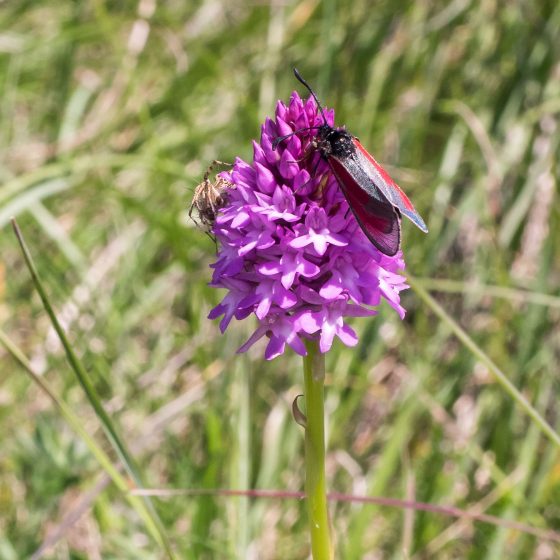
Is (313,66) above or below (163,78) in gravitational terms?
below

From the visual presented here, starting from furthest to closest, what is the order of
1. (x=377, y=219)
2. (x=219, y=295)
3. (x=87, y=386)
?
(x=219, y=295)
(x=87, y=386)
(x=377, y=219)

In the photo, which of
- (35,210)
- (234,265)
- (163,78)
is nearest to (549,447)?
(234,265)

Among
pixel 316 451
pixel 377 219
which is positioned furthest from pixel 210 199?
pixel 316 451

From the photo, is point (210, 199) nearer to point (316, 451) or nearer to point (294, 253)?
point (294, 253)

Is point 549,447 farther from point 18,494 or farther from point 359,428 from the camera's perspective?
point 18,494

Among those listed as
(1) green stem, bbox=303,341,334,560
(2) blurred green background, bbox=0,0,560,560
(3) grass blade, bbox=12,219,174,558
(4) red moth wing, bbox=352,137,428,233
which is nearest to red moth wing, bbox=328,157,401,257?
(4) red moth wing, bbox=352,137,428,233

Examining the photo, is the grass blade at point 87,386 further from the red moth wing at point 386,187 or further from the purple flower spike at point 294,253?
the red moth wing at point 386,187
